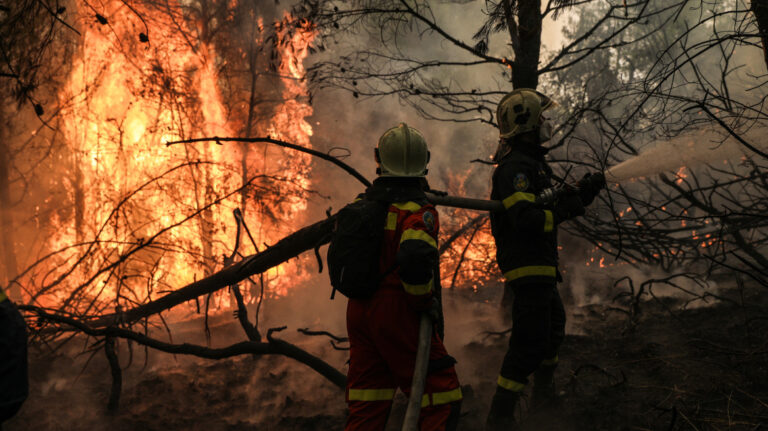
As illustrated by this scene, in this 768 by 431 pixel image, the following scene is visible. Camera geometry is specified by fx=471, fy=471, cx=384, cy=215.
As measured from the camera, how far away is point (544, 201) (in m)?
2.84

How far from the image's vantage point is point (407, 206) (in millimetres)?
2354

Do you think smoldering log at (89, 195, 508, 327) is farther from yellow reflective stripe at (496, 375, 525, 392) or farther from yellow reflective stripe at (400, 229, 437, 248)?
yellow reflective stripe at (496, 375, 525, 392)

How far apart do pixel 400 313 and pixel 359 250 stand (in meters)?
0.37

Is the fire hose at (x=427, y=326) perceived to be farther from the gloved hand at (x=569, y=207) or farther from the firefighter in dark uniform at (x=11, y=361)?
the firefighter in dark uniform at (x=11, y=361)

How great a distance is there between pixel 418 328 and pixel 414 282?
31 centimetres

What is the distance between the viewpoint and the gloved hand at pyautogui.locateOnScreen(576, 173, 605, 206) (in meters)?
2.79

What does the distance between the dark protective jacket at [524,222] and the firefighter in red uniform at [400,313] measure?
670 millimetres

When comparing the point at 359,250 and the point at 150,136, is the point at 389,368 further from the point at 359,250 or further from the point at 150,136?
the point at 150,136

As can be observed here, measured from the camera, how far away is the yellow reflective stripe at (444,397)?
2248 millimetres

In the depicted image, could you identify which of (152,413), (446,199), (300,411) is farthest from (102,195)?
(446,199)

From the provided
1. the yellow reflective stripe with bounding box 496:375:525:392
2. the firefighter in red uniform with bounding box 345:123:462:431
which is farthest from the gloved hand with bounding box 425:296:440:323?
the yellow reflective stripe with bounding box 496:375:525:392

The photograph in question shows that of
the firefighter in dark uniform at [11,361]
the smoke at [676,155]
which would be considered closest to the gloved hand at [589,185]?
the firefighter in dark uniform at [11,361]

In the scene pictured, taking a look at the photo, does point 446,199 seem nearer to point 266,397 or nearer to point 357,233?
point 357,233

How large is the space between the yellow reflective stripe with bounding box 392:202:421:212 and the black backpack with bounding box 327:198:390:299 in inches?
2.8
